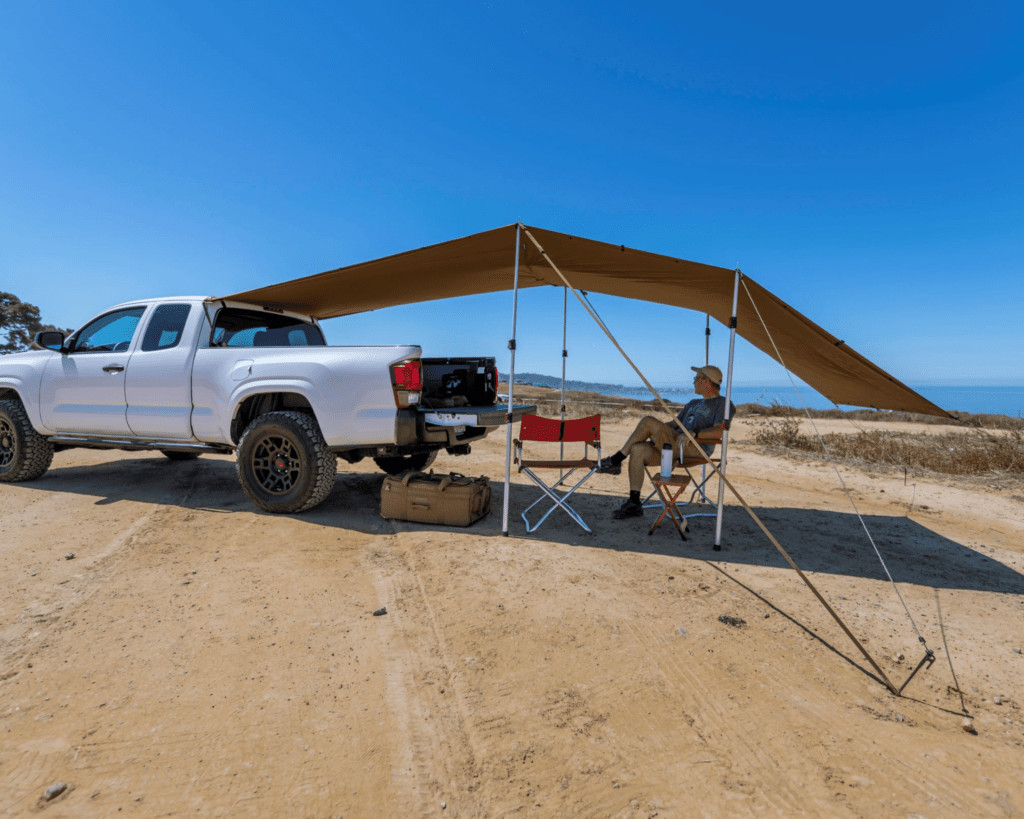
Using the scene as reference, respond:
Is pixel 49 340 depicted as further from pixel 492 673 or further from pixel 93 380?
pixel 492 673

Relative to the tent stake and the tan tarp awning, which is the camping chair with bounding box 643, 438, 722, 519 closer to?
the tent stake

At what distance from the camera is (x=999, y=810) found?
5.64 feet

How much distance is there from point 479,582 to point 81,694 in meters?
2.03

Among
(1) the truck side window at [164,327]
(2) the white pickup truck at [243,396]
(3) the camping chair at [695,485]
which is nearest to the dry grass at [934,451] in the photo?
(3) the camping chair at [695,485]

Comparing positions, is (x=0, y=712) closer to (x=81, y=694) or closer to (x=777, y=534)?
(x=81, y=694)

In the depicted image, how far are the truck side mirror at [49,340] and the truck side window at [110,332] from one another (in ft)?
0.51

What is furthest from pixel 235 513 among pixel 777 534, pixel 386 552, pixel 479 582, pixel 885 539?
pixel 885 539

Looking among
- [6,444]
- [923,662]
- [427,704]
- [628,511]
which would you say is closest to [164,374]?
[6,444]

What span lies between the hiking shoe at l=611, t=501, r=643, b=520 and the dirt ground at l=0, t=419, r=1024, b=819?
422 millimetres

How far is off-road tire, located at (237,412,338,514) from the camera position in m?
4.68

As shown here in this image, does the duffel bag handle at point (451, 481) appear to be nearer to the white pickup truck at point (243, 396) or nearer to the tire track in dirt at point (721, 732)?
the white pickup truck at point (243, 396)

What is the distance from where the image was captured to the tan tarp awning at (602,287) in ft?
14.8

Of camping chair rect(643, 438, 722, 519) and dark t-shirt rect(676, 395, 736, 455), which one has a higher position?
dark t-shirt rect(676, 395, 736, 455)

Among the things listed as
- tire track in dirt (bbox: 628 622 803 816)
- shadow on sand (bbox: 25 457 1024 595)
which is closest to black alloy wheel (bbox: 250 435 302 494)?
shadow on sand (bbox: 25 457 1024 595)
